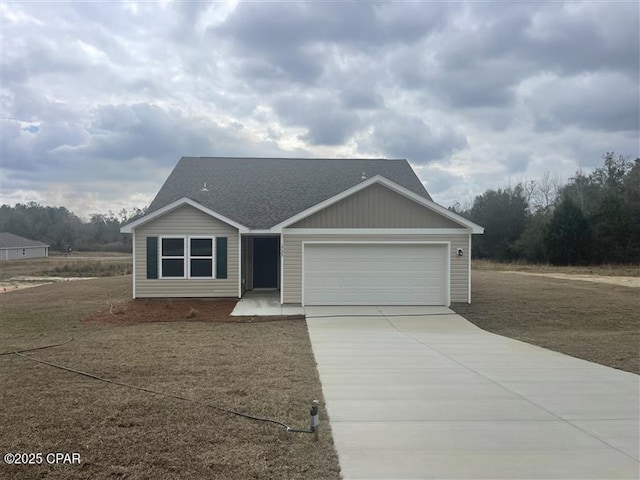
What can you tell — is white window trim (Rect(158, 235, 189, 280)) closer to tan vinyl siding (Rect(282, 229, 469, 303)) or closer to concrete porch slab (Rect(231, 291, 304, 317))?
concrete porch slab (Rect(231, 291, 304, 317))

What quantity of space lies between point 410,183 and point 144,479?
19710mm

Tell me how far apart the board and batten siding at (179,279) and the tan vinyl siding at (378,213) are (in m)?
3.47

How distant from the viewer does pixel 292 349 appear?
9.52 m

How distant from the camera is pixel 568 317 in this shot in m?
14.6

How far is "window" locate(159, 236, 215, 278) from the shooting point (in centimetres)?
1711

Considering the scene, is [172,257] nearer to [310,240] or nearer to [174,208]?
[174,208]

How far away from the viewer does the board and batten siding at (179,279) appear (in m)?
17.0

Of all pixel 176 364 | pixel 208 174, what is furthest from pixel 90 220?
pixel 176 364

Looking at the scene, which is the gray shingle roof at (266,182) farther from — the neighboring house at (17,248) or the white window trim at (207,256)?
the neighboring house at (17,248)

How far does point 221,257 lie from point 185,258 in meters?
1.20

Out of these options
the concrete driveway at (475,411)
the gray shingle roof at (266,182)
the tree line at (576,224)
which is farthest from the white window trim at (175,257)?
the tree line at (576,224)

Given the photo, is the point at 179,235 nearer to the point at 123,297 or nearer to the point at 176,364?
the point at 123,297

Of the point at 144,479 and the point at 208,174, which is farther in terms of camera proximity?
the point at 208,174

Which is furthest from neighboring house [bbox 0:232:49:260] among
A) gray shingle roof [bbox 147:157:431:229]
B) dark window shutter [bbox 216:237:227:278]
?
→ dark window shutter [bbox 216:237:227:278]
